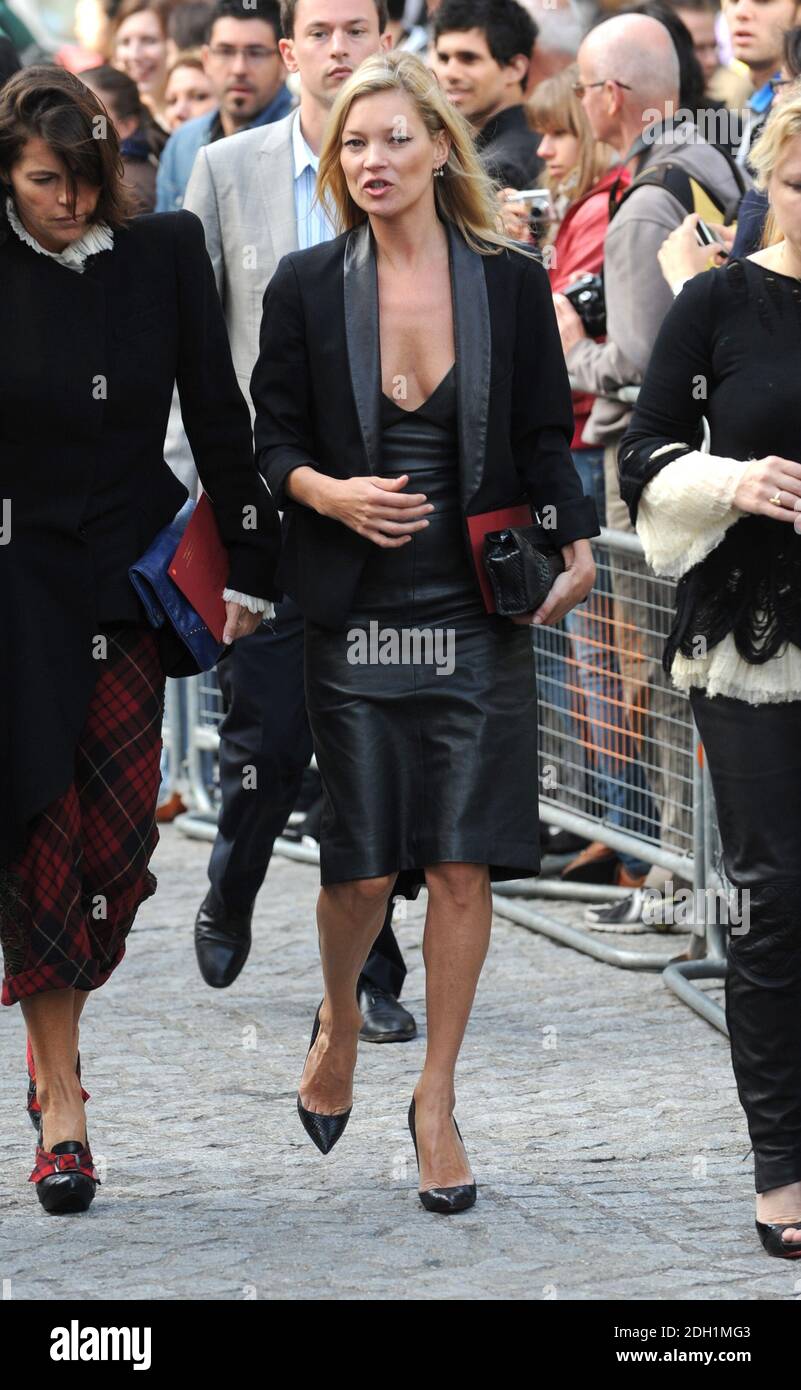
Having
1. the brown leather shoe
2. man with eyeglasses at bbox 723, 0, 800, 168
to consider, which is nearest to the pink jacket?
man with eyeglasses at bbox 723, 0, 800, 168

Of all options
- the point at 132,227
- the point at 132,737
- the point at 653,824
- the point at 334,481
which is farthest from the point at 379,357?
the point at 653,824

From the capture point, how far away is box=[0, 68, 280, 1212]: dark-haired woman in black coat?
4.73 m

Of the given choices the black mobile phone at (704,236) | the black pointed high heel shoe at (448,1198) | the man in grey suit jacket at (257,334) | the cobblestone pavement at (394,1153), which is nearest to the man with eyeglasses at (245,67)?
the man in grey suit jacket at (257,334)

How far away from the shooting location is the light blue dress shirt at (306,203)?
618 cm

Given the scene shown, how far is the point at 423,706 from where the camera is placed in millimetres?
4816

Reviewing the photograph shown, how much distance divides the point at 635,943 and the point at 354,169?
10.4 feet

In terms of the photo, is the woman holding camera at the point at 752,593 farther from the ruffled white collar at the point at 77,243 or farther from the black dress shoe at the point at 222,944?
the black dress shoe at the point at 222,944

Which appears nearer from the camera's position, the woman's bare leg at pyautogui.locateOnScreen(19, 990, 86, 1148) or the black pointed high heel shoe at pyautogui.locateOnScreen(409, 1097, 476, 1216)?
the black pointed high heel shoe at pyautogui.locateOnScreen(409, 1097, 476, 1216)

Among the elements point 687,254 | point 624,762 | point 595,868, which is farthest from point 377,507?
point 595,868

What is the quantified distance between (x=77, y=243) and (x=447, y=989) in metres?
1.67

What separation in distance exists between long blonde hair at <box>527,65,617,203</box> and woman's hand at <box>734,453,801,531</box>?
3748mm

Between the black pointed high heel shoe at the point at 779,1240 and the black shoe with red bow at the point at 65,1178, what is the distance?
1333mm

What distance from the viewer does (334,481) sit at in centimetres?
471

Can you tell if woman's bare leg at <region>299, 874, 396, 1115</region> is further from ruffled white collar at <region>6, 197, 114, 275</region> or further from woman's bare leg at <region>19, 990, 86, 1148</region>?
ruffled white collar at <region>6, 197, 114, 275</region>
